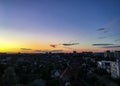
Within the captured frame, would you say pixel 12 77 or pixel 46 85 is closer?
pixel 12 77

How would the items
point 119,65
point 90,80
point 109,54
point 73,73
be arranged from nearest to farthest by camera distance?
point 73,73, point 90,80, point 119,65, point 109,54

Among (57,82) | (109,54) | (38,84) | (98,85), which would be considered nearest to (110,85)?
(98,85)

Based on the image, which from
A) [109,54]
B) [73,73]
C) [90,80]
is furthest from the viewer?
[109,54]

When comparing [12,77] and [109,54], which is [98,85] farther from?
[109,54]

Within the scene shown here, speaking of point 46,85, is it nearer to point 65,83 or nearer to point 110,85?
point 65,83

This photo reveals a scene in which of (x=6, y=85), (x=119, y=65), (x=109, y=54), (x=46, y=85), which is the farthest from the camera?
(x=109, y=54)

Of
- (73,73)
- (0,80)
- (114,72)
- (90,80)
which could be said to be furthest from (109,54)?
(73,73)

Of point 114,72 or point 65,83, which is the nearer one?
point 65,83

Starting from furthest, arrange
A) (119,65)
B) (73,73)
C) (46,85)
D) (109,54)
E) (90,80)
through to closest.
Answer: (109,54) < (119,65) < (90,80) < (46,85) < (73,73)

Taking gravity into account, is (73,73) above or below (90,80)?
above
